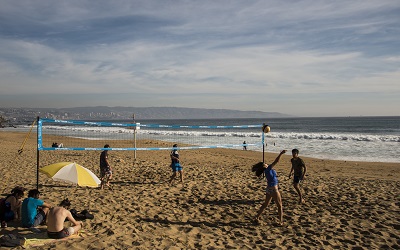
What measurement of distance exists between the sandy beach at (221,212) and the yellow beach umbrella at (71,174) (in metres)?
0.58

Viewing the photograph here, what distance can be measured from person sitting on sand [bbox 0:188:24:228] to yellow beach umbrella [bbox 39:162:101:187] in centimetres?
96

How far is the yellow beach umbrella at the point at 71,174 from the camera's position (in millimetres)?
7484

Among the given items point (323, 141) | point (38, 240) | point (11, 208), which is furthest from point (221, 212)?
point (323, 141)

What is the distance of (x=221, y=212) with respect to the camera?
756 cm

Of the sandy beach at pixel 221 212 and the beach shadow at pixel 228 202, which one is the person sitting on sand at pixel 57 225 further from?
the beach shadow at pixel 228 202

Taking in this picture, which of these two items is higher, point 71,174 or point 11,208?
point 71,174

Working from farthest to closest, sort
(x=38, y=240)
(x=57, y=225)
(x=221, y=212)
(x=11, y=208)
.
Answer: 1. (x=221, y=212)
2. (x=11, y=208)
3. (x=57, y=225)
4. (x=38, y=240)

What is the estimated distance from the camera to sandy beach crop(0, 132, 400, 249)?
19.2ft

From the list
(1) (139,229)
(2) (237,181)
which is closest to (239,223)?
(1) (139,229)

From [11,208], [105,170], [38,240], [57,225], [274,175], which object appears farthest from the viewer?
[105,170]

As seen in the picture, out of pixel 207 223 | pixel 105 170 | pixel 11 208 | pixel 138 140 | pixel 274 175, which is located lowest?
pixel 207 223

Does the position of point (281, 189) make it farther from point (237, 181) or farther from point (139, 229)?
point (139, 229)

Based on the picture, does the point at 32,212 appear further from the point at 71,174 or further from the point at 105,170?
the point at 105,170

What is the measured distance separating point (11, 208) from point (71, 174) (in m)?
1.44
